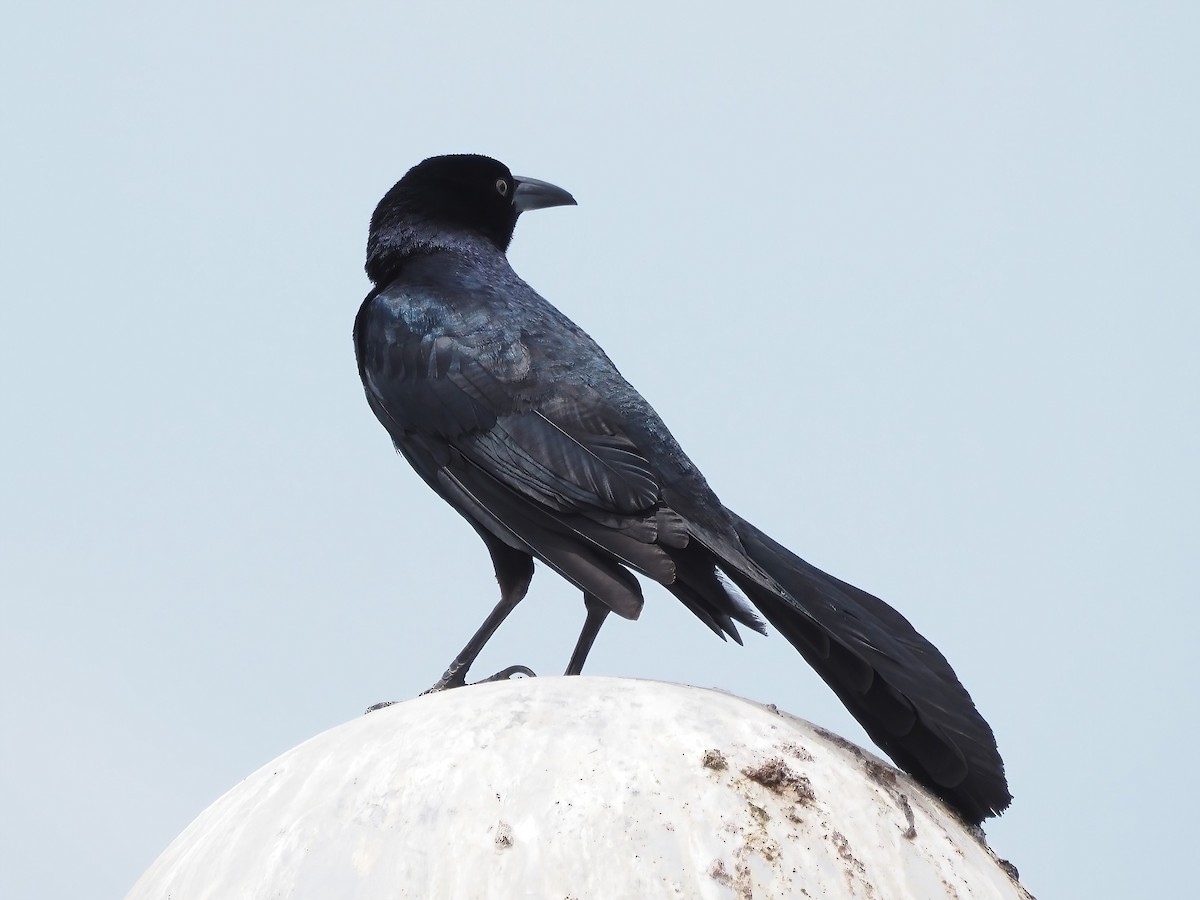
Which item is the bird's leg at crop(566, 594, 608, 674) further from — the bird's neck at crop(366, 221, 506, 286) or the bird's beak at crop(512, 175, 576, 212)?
the bird's beak at crop(512, 175, 576, 212)

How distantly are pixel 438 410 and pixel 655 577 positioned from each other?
1321mm

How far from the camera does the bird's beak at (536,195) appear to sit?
24.6 feet

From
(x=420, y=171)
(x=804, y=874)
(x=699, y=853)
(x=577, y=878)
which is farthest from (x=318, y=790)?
(x=420, y=171)

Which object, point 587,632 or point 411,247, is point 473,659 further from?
point 411,247

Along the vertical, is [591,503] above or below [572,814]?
above

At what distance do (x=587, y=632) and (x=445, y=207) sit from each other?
8.30 feet

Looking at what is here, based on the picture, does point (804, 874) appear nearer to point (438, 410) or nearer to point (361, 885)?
point (361, 885)

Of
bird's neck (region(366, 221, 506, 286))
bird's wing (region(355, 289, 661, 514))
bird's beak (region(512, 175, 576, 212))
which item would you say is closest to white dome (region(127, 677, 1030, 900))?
bird's wing (region(355, 289, 661, 514))

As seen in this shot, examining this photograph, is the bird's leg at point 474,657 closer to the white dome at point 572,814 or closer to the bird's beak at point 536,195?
the white dome at point 572,814

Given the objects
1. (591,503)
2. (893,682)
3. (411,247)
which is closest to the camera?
(893,682)

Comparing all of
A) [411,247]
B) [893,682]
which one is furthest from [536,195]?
[893,682]

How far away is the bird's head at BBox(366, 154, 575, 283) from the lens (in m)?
6.75

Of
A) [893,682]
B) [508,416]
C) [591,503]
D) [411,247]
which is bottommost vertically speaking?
[893,682]

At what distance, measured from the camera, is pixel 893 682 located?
459 cm
